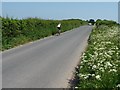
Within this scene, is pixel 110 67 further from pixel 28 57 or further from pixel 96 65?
pixel 28 57

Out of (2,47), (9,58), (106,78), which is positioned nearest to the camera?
(106,78)

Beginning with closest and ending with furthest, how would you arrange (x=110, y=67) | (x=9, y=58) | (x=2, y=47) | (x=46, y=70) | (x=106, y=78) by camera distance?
(x=106, y=78) < (x=110, y=67) < (x=46, y=70) < (x=9, y=58) < (x=2, y=47)

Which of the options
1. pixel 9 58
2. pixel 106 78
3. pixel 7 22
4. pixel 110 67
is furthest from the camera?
pixel 7 22

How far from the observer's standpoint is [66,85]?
11.1 metres

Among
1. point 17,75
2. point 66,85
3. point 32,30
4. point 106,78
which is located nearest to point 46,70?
point 17,75

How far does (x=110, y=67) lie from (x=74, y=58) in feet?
23.4

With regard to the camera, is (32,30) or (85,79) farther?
(32,30)

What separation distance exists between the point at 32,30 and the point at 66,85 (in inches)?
992

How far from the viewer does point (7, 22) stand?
2789 cm


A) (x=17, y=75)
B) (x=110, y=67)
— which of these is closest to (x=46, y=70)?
(x=17, y=75)

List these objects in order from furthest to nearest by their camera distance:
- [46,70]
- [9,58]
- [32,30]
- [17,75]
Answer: [32,30]
[9,58]
[46,70]
[17,75]

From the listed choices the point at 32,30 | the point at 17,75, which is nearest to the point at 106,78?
the point at 17,75

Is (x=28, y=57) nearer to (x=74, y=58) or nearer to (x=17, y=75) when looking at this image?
(x=74, y=58)

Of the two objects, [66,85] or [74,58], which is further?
[74,58]
